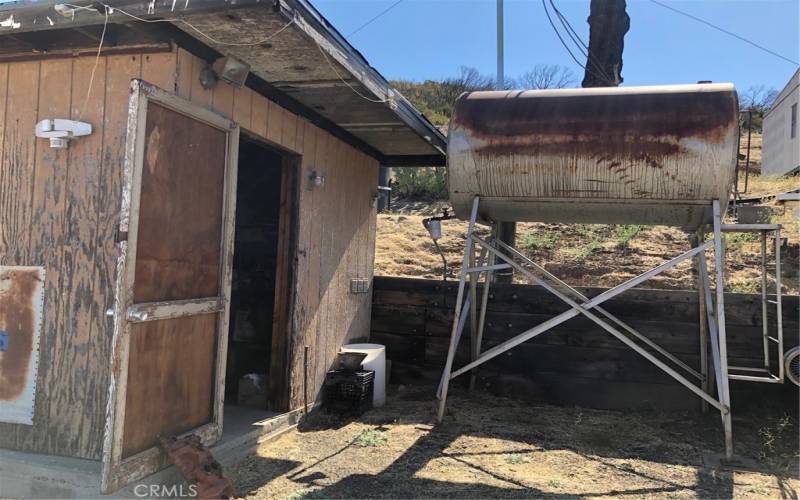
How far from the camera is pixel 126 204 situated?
10.2ft

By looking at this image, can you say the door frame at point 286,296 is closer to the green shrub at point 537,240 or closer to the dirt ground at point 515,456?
the dirt ground at point 515,456

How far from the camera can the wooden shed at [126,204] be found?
10.4 ft

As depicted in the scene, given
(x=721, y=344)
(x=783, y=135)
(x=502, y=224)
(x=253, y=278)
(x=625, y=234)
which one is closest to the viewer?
(x=721, y=344)

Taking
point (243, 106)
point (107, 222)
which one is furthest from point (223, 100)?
point (107, 222)

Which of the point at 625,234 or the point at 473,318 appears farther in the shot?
the point at 625,234

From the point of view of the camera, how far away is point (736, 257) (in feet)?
28.8

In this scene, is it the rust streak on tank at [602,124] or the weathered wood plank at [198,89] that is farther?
the rust streak on tank at [602,124]

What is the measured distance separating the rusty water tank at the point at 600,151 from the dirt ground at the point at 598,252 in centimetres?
356

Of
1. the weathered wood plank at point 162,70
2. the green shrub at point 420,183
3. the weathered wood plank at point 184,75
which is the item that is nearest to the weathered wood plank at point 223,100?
the weathered wood plank at point 184,75

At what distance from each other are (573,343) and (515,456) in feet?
6.49

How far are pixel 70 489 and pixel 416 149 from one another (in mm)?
4680

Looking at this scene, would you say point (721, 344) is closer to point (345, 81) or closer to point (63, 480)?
point (345, 81)

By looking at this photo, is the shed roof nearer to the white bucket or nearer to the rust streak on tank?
the rust streak on tank

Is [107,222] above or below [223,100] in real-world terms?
below
